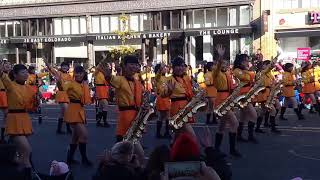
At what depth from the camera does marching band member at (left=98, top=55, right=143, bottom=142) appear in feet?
28.7

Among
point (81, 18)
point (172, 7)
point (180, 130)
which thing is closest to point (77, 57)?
point (81, 18)

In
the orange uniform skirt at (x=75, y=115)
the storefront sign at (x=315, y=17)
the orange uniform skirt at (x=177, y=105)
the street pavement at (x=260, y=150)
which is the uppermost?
the storefront sign at (x=315, y=17)

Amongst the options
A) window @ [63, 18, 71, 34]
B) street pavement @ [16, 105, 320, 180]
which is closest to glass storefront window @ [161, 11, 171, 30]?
window @ [63, 18, 71, 34]

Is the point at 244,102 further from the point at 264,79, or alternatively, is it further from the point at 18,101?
the point at 18,101

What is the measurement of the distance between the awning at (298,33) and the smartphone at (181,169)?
29.9 metres

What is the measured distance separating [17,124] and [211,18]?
29712 mm

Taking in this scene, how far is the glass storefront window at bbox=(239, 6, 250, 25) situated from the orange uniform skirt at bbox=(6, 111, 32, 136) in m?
28.4

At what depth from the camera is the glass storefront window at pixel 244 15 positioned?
35.8 meters

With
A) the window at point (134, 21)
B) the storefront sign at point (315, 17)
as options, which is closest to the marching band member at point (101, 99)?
the storefront sign at point (315, 17)

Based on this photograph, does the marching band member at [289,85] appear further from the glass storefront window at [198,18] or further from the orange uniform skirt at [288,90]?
the glass storefront window at [198,18]

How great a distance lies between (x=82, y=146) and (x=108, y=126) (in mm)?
5610

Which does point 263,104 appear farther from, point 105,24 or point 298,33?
point 105,24

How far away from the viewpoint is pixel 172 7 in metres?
38.2

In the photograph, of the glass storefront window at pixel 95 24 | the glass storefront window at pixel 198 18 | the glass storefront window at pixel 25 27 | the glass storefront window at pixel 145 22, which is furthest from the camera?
the glass storefront window at pixel 25 27
